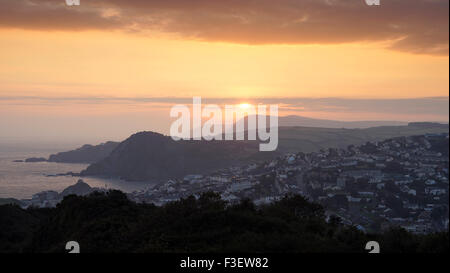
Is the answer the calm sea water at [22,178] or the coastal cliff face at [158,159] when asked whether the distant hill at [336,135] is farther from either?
the calm sea water at [22,178]

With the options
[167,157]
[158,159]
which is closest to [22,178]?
[158,159]

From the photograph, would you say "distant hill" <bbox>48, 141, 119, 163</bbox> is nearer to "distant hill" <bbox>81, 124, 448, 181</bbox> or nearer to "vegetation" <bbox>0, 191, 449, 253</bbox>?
"distant hill" <bbox>81, 124, 448, 181</bbox>

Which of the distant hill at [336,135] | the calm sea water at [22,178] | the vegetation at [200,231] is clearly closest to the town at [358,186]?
the calm sea water at [22,178]

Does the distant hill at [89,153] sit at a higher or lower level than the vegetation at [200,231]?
lower

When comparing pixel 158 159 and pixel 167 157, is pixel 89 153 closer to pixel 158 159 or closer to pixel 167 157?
pixel 158 159

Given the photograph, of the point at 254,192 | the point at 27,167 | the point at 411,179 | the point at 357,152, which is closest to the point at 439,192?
the point at 411,179

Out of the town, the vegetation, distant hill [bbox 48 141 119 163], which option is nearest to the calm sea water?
the town

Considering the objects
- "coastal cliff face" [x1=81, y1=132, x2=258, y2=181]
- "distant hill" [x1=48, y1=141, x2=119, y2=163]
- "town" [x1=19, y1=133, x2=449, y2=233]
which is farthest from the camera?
"distant hill" [x1=48, y1=141, x2=119, y2=163]
